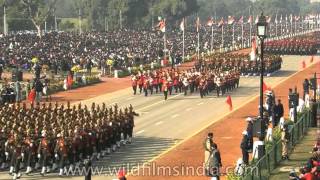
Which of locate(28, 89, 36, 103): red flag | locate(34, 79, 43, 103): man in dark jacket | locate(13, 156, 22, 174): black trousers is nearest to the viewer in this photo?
locate(13, 156, 22, 174): black trousers

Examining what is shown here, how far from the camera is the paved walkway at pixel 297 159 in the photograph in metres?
23.9

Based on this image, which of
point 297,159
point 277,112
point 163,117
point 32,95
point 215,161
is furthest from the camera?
point 32,95

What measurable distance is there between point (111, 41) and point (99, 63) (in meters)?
30.0

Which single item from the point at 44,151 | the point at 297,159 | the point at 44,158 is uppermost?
the point at 44,151

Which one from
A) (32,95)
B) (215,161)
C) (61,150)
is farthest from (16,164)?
(32,95)

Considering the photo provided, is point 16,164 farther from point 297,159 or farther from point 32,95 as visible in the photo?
point 32,95

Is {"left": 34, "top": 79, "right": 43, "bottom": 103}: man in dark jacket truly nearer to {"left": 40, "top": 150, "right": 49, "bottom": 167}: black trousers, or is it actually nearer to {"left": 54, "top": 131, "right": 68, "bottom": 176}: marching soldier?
{"left": 40, "top": 150, "right": 49, "bottom": 167}: black trousers

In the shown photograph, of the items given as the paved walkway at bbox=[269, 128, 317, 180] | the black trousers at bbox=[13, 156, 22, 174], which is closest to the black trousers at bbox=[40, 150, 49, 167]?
the black trousers at bbox=[13, 156, 22, 174]

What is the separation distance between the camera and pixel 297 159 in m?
26.2

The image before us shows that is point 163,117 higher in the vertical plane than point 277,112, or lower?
lower

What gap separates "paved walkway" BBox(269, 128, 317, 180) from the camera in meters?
23.9

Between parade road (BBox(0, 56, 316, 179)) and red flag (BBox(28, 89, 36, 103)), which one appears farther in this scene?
red flag (BBox(28, 89, 36, 103))

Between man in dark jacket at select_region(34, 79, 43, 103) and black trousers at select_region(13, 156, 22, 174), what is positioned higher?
man in dark jacket at select_region(34, 79, 43, 103)

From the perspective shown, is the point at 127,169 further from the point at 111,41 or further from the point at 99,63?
the point at 111,41
